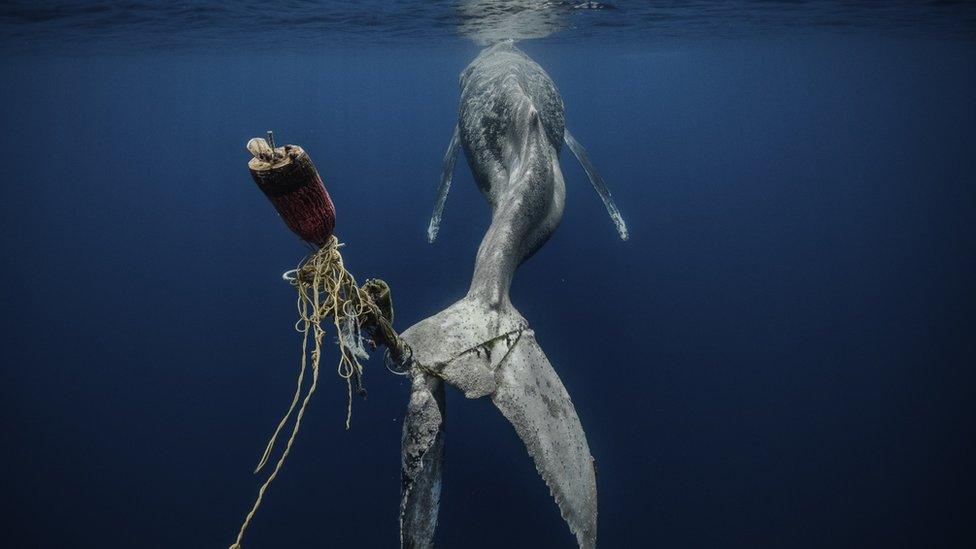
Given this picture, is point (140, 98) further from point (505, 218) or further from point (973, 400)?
point (973, 400)

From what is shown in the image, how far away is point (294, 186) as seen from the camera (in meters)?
2.49

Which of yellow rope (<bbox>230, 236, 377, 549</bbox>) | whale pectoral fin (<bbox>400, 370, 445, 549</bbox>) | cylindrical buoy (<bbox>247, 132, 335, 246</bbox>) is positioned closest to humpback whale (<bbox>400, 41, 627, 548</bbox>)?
whale pectoral fin (<bbox>400, 370, 445, 549</bbox>)

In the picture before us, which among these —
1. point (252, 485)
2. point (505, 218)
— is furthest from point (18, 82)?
point (505, 218)

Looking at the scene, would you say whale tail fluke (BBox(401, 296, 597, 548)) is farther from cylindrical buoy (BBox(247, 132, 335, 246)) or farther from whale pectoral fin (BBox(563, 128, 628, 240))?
whale pectoral fin (BBox(563, 128, 628, 240))

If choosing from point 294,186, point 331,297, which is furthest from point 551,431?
point 294,186

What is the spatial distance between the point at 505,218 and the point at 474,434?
641 centimetres

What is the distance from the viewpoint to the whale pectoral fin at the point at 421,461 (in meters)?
2.78

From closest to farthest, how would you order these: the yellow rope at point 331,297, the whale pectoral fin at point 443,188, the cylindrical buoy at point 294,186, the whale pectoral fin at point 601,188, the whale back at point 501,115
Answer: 1. the cylindrical buoy at point 294,186
2. the yellow rope at point 331,297
3. the whale back at point 501,115
4. the whale pectoral fin at point 601,188
5. the whale pectoral fin at point 443,188

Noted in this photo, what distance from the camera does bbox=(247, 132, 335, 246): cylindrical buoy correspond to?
240cm

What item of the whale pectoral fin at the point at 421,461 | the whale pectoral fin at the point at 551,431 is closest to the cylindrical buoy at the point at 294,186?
the whale pectoral fin at the point at 421,461

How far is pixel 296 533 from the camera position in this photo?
9.62 m

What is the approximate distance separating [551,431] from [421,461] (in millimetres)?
916

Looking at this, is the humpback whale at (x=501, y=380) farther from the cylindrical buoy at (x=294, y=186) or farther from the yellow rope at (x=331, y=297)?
the cylindrical buoy at (x=294, y=186)

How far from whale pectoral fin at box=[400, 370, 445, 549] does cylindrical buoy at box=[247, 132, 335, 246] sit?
109 centimetres
